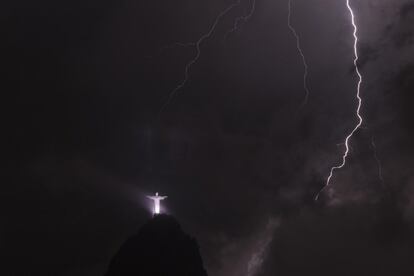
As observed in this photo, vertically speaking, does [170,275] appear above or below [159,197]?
below

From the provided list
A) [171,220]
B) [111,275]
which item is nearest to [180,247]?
[171,220]

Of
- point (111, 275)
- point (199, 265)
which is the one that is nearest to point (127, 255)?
point (111, 275)

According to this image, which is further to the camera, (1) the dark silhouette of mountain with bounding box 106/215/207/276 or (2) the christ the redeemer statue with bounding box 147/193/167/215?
(1) the dark silhouette of mountain with bounding box 106/215/207/276

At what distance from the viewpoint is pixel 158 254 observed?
65.8 metres

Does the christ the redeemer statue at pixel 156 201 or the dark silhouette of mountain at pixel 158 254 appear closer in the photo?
the christ the redeemer statue at pixel 156 201

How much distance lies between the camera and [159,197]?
60344mm

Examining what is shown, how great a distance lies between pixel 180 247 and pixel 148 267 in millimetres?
4636

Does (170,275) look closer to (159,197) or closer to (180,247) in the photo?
(180,247)

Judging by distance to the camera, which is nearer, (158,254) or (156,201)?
(156,201)

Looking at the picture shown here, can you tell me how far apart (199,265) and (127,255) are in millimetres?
9036

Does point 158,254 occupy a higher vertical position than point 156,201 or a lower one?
lower

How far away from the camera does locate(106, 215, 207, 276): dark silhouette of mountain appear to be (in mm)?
65250

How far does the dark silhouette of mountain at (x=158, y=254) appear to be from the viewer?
6525cm

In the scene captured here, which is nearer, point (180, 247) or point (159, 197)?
point (159, 197)
